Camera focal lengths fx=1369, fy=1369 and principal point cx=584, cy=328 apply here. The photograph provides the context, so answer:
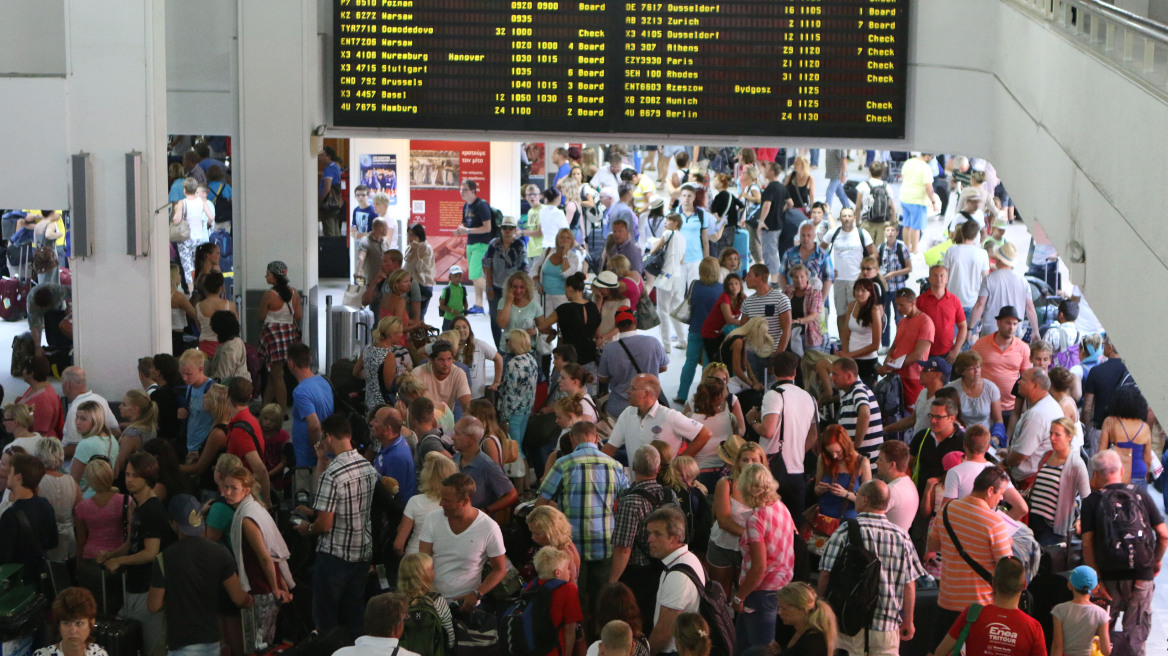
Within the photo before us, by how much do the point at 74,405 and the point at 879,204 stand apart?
10.9 m

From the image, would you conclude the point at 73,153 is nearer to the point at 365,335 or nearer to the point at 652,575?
the point at 365,335

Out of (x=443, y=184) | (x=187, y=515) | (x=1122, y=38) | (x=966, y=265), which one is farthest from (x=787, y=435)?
(x=443, y=184)

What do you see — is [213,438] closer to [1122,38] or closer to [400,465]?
[400,465]

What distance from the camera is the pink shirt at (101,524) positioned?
791 centimetres

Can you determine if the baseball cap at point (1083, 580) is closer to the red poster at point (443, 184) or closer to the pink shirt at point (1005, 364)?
the pink shirt at point (1005, 364)

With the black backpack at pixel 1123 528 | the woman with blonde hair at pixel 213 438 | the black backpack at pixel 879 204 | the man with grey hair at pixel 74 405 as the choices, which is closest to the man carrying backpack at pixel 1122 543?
the black backpack at pixel 1123 528

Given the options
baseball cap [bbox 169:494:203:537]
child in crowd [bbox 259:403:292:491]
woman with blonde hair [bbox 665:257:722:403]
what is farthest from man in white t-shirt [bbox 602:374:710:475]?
woman with blonde hair [bbox 665:257:722:403]

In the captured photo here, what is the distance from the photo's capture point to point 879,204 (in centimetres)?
1714

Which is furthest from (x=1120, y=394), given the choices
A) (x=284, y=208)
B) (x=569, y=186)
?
(x=569, y=186)

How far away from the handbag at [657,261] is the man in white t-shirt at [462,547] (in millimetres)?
8222

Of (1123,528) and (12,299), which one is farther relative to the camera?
(12,299)

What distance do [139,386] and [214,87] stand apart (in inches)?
159

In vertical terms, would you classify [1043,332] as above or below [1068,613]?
above

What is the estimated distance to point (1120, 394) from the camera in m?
9.76
